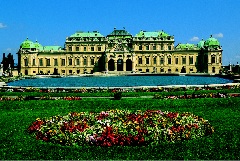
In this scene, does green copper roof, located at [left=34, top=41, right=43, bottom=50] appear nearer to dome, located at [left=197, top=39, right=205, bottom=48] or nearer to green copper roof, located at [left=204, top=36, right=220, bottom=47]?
dome, located at [left=197, top=39, right=205, bottom=48]

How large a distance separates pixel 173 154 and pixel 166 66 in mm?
106771

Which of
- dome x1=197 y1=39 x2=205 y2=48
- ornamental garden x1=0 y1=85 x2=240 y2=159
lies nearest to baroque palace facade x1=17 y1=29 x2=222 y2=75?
dome x1=197 y1=39 x2=205 y2=48

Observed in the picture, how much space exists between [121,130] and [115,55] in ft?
332

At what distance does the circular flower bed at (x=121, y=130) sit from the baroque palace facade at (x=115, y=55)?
99.0 meters

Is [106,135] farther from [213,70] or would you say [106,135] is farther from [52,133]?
[213,70]

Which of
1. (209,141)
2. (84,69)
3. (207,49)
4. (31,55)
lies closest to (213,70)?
(207,49)

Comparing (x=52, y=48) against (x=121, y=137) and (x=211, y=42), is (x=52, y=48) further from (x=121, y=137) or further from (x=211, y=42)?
(x=121, y=137)

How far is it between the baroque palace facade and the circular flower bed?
99003 mm

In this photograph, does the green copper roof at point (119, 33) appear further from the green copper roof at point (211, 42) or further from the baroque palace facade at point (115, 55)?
the green copper roof at point (211, 42)

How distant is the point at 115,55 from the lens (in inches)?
4542

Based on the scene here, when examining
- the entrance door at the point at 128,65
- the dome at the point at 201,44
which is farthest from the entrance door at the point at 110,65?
the dome at the point at 201,44

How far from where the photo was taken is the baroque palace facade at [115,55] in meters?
116

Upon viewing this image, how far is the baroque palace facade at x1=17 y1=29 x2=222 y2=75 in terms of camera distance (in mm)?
116375

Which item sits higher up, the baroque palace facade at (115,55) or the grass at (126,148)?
the baroque palace facade at (115,55)
